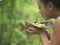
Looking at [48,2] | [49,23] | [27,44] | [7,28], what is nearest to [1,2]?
[7,28]

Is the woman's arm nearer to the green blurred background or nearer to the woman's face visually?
the woman's face

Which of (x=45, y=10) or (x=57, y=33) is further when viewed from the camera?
(x=45, y=10)

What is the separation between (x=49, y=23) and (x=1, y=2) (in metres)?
1.53

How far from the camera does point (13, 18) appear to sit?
4.26 m

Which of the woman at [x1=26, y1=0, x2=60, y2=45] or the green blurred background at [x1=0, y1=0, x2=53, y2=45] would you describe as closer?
the woman at [x1=26, y1=0, x2=60, y2=45]

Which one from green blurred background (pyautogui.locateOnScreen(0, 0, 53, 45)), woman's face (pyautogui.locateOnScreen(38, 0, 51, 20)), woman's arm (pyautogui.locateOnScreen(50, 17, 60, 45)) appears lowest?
green blurred background (pyautogui.locateOnScreen(0, 0, 53, 45))

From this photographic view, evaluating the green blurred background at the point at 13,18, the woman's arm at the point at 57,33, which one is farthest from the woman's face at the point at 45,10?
the green blurred background at the point at 13,18

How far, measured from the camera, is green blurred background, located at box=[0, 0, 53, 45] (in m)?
4.12

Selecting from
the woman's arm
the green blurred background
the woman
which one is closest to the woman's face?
the woman

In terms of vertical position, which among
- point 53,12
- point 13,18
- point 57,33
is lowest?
point 13,18

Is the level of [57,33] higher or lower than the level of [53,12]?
lower

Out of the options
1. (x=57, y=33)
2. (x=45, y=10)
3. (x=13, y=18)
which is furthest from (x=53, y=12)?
(x=13, y=18)

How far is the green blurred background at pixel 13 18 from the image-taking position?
412 cm

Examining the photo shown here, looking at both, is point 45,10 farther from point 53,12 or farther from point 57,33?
point 57,33
